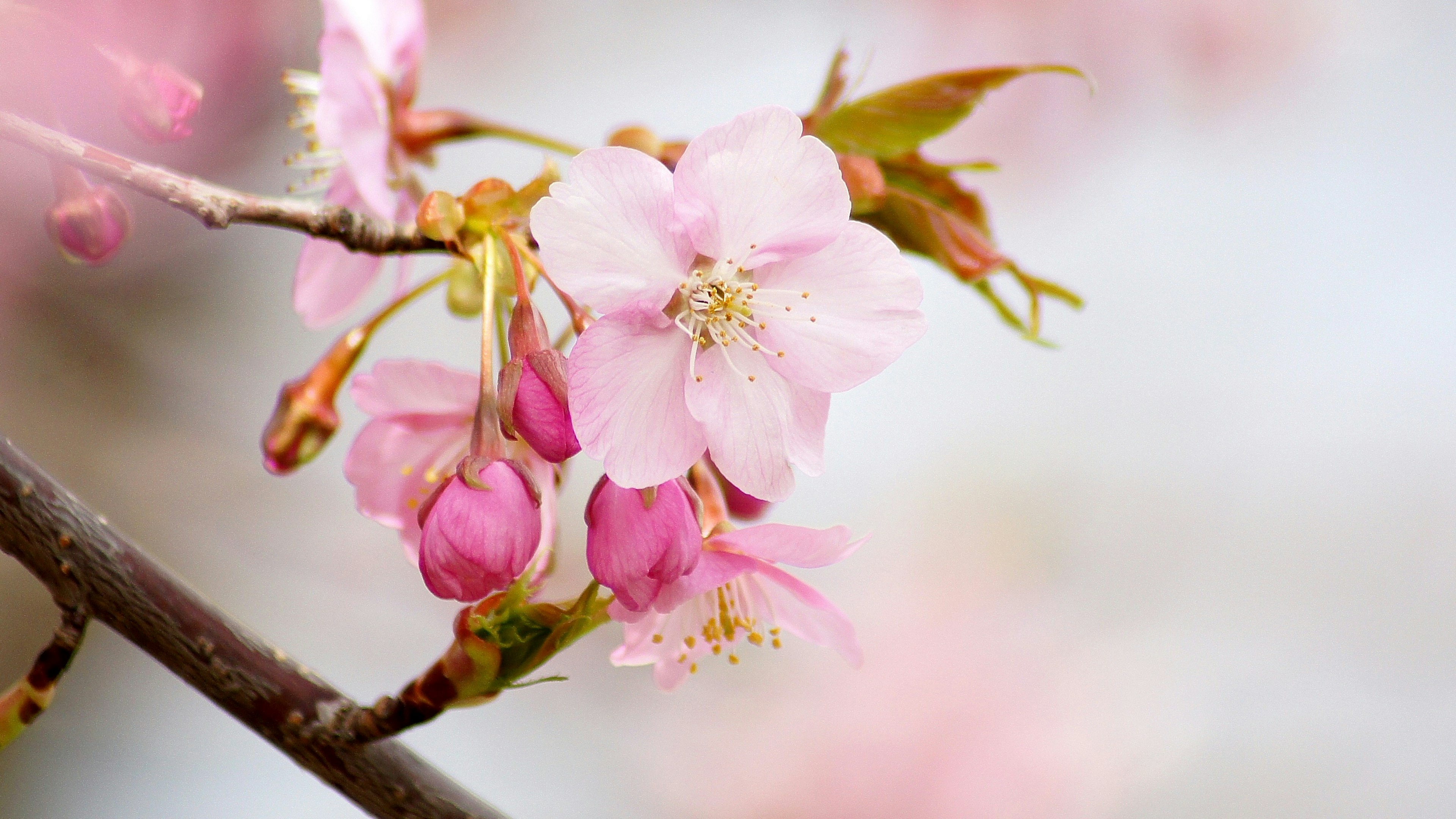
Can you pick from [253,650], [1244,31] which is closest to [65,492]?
[253,650]

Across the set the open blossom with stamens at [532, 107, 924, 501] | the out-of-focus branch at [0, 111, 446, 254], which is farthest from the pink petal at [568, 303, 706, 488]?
the out-of-focus branch at [0, 111, 446, 254]

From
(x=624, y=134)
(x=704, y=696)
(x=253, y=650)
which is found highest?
(x=704, y=696)

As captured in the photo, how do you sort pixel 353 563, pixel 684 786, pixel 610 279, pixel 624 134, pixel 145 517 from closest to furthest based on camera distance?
pixel 610 279 < pixel 624 134 < pixel 145 517 < pixel 353 563 < pixel 684 786

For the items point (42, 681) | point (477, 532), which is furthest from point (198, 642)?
point (477, 532)

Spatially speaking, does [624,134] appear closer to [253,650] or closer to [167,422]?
[253,650]

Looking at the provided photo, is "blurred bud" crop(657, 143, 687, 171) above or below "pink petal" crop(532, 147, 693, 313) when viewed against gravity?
above

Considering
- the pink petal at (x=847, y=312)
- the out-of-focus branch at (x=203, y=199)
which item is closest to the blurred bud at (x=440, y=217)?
the out-of-focus branch at (x=203, y=199)

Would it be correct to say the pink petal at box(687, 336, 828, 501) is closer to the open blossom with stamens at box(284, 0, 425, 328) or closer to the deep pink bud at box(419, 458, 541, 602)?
the deep pink bud at box(419, 458, 541, 602)
